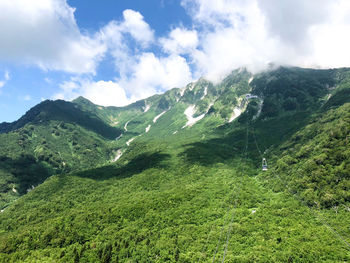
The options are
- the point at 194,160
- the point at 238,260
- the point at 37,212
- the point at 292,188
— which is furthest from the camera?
the point at 194,160

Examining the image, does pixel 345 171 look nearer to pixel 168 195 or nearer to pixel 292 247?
pixel 292 247

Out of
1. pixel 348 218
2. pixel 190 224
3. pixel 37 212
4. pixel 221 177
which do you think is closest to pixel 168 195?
pixel 190 224

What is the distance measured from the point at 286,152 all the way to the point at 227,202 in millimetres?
82648

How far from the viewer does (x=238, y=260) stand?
64.2 meters

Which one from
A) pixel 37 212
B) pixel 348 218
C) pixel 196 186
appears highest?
pixel 37 212

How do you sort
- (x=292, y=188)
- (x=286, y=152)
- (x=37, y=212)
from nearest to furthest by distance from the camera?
1. (x=292, y=188)
2. (x=37, y=212)
3. (x=286, y=152)

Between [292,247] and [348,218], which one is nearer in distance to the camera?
[292,247]

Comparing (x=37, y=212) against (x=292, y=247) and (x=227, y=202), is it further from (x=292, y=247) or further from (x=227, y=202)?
(x=292, y=247)

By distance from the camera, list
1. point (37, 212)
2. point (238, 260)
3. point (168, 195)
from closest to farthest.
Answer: point (238, 260)
point (168, 195)
point (37, 212)

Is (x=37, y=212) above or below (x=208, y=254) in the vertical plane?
above

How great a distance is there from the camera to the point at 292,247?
65.5 m

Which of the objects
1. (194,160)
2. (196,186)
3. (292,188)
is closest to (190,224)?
(196,186)

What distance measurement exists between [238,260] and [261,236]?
16892mm

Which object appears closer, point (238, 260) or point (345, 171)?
point (238, 260)
